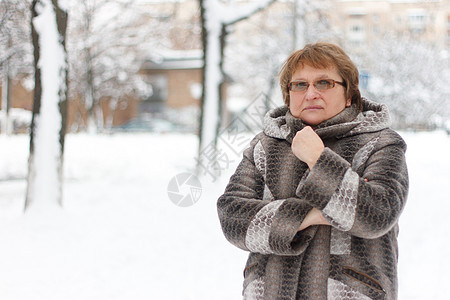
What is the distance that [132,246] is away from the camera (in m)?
6.11

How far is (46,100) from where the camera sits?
7.26 metres

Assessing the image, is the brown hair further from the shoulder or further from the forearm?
the forearm

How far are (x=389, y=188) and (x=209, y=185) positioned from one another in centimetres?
781

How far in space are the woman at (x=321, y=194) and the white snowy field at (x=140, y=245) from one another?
295cm

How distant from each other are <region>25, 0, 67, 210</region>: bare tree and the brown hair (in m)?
6.10

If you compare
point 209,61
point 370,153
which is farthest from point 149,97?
point 370,153

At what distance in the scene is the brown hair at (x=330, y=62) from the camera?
1.89 metres

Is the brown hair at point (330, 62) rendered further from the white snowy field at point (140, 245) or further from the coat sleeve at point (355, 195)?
the white snowy field at point (140, 245)

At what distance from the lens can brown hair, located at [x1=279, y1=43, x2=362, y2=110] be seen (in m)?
1.89

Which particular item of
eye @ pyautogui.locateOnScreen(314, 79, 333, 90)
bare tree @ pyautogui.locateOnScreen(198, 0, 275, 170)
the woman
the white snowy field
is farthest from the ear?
bare tree @ pyautogui.locateOnScreen(198, 0, 275, 170)

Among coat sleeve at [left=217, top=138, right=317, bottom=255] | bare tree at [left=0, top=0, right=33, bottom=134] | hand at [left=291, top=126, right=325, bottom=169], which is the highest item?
bare tree at [left=0, top=0, right=33, bottom=134]
